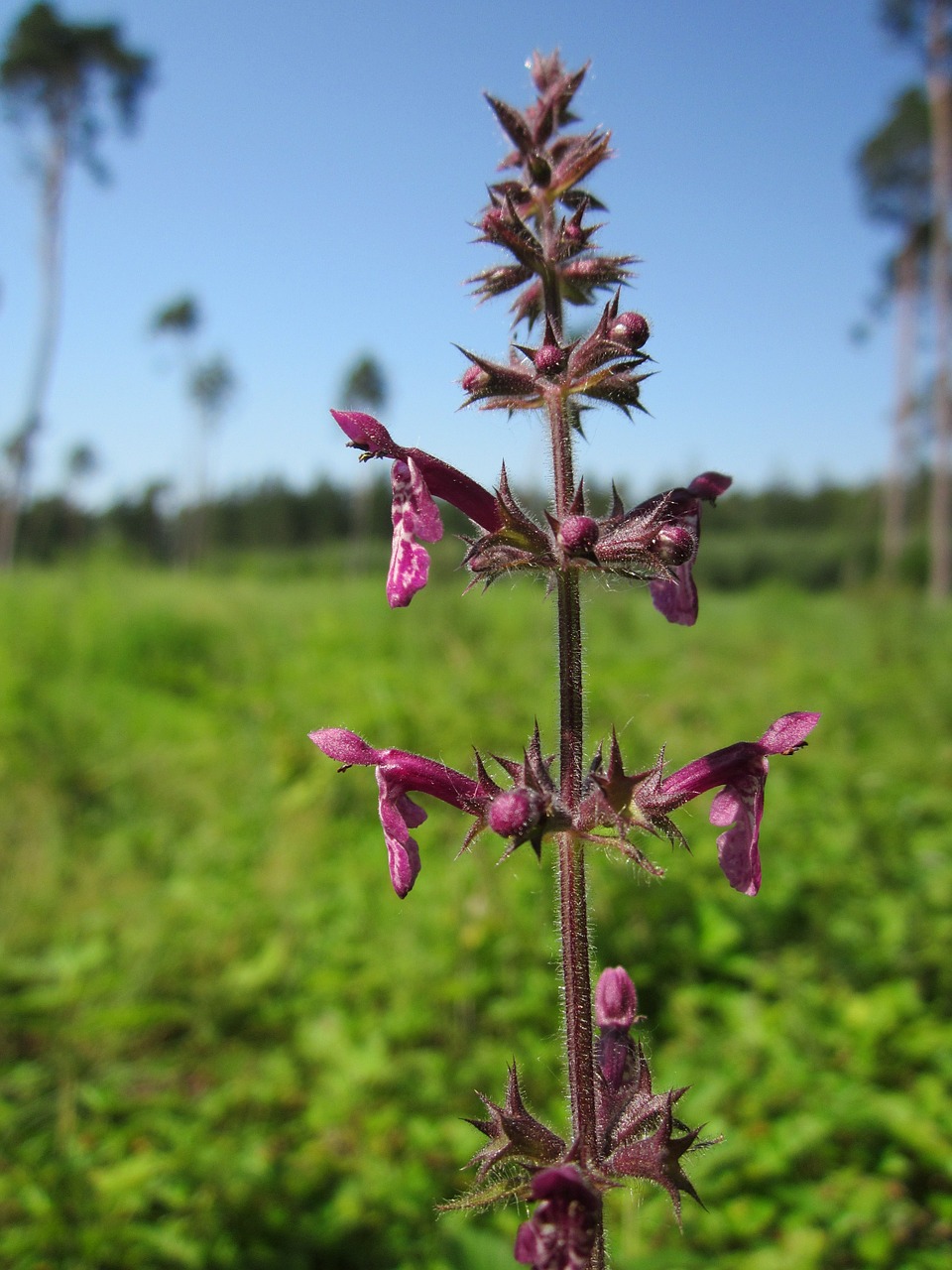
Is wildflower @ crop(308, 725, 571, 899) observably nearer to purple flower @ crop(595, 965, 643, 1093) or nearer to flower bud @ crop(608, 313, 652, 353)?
purple flower @ crop(595, 965, 643, 1093)

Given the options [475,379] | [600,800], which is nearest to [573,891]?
[600,800]

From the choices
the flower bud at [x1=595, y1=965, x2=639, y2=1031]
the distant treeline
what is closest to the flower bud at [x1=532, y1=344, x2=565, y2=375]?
the flower bud at [x1=595, y1=965, x2=639, y2=1031]

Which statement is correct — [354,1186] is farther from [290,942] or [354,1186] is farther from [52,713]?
[52,713]

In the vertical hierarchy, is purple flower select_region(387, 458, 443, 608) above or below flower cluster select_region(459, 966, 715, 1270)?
above

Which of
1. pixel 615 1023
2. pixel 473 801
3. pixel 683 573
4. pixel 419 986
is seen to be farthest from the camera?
pixel 419 986

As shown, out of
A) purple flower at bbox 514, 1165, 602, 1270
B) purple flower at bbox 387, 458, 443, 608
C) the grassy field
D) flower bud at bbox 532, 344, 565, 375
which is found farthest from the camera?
the grassy field

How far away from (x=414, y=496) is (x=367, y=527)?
50880 mm

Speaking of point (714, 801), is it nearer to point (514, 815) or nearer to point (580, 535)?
point (514, 815)

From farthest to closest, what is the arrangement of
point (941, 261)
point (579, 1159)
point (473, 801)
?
point (941, 261)
point (473, 801)
point (579, 1159)

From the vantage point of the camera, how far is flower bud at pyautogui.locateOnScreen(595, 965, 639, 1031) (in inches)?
65.2

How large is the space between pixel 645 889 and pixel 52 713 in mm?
5408

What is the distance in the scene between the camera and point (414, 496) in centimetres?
142

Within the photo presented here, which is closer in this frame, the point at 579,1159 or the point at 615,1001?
the point at 579,1159

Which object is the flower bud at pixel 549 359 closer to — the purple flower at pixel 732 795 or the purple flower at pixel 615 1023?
the purple flower at pixel 732 795
